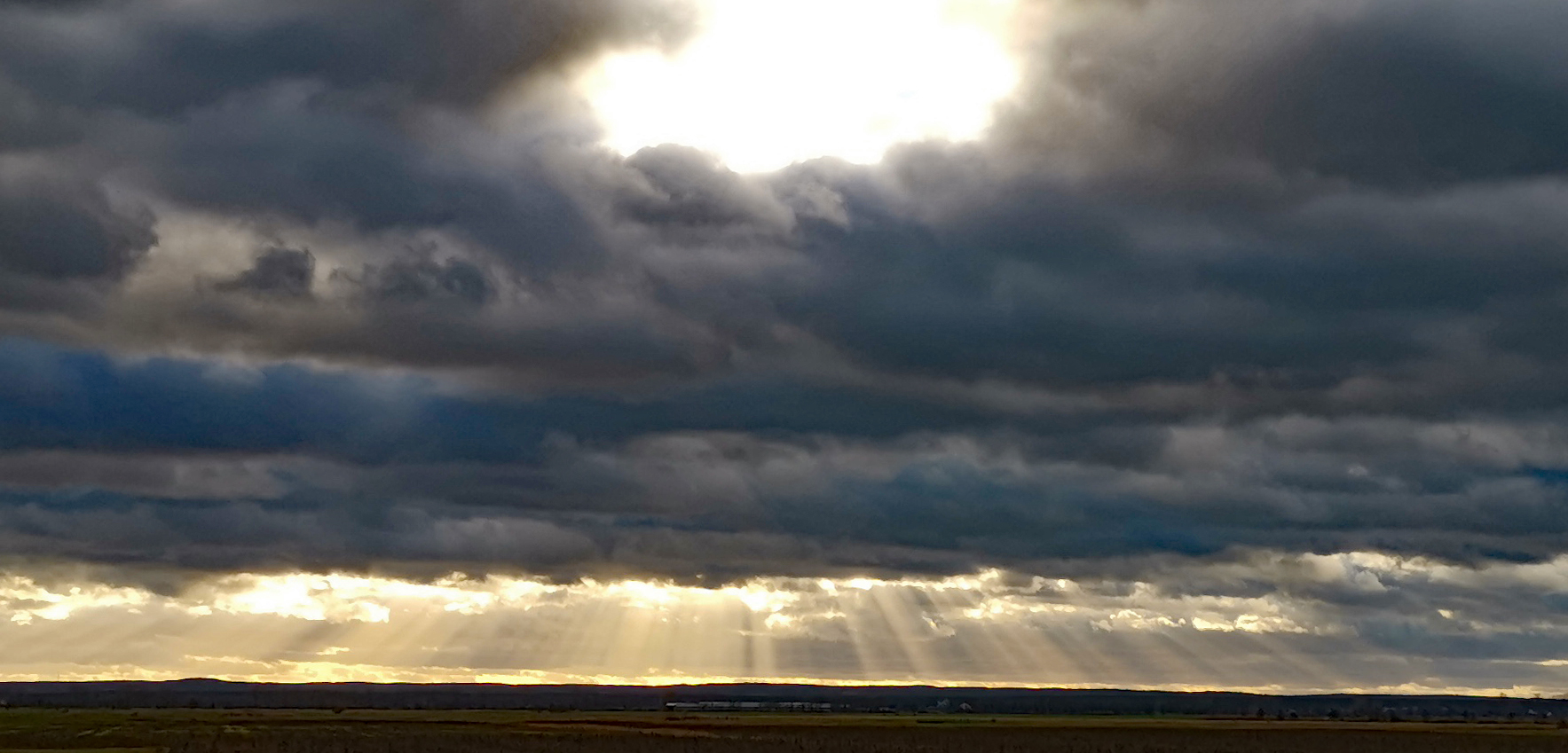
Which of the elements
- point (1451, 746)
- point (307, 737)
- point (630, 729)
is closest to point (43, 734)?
point (307, 737)

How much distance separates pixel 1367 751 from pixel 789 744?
54.5 meters

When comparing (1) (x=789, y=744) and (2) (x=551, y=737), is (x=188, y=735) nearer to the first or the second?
(2) (x=551, y=737)

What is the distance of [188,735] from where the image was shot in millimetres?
160875

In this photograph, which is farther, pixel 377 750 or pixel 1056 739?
pixel 1056 739

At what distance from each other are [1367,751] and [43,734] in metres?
129

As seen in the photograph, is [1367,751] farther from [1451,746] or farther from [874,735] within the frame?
[874,735]

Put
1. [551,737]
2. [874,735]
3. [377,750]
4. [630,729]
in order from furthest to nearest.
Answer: [630,729], [874,735], [551,737], [377,750]

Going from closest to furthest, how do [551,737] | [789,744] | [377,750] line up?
1. [377,750]
2. [789,744]
3. [551,737]

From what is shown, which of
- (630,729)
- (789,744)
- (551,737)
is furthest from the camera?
(630,729)

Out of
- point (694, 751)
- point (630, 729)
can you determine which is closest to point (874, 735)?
point (630, 729)

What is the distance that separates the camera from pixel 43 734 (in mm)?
164875

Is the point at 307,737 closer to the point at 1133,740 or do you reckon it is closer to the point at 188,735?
the point at 188,735

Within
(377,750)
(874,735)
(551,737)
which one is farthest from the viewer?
(874,735)

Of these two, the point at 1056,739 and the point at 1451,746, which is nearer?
the point at 1451,746
